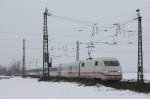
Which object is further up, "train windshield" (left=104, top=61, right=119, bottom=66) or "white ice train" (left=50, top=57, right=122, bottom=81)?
"train windshield" (left=104, top=61, right=119, bottom=66)

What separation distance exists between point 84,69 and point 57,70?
17.0 meters

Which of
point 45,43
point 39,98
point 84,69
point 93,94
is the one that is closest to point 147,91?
point 93,94

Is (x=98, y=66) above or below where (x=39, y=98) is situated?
above

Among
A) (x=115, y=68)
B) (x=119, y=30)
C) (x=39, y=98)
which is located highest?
(x=119, y=30)

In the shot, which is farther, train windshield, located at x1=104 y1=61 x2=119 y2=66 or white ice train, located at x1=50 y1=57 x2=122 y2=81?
train windshield, located at x1=104 y1=61 x2=119 y2=66

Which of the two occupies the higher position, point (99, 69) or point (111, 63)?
point (111, 63)

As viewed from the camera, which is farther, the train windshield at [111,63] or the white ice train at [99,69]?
the train windshield at [111,63]

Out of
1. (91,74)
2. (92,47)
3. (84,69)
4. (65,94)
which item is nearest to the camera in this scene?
(65,94)

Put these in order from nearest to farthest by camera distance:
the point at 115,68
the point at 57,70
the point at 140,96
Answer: the point at 140,96, the point at 115,68, the point at 57,70

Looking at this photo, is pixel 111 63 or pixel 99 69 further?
pixel 99 69

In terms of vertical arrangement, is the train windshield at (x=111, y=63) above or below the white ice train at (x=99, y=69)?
above

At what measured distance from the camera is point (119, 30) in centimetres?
4134

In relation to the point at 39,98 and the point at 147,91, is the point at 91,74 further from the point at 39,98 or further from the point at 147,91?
the point at 147,91

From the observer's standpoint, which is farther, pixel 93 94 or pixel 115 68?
pixel 115 68
